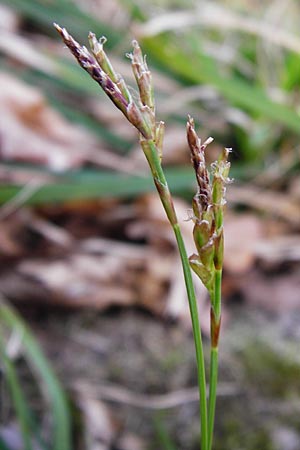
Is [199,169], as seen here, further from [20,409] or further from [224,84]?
[224,84]

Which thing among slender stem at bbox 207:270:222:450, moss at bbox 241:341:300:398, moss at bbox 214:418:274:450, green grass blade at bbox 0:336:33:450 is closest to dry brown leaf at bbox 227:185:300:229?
moss at bbox 241:341:300:398

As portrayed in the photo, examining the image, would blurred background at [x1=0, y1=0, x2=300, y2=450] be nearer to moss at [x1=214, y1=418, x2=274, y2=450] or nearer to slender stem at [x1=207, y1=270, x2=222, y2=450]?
moss at [x1=214, y1=418, x2=274, y2=450]

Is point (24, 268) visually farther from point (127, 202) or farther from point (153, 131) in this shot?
point (153, 131)

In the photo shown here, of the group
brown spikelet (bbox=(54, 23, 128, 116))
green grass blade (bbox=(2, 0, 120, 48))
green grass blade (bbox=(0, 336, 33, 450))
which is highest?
green grass blade (bbox=(2, 0, 120, 48))

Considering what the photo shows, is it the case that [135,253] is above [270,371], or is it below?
above

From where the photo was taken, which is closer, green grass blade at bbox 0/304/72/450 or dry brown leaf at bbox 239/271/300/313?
green grass blade at bbox 0/304/72/450

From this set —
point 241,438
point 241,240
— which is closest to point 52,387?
point 241,438

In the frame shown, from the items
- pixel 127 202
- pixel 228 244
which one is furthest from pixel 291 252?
pixel 127 202
